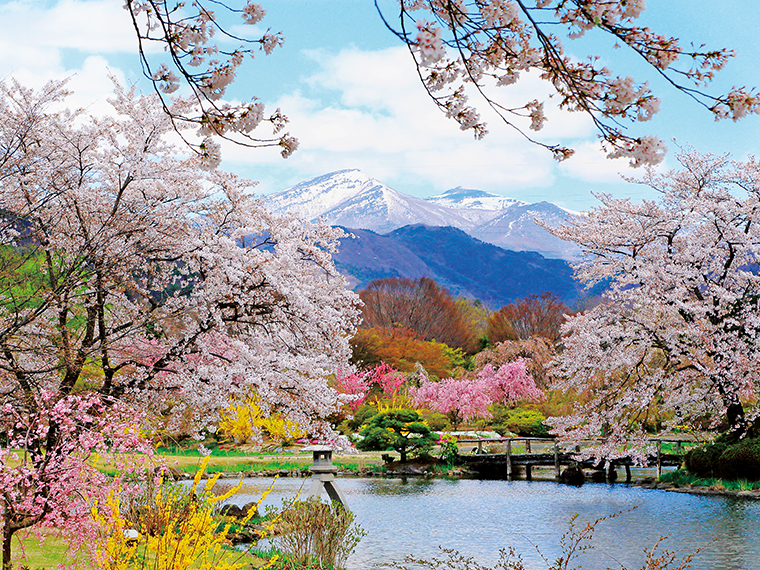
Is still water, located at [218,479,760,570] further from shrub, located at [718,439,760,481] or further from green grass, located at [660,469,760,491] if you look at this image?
shrub, located at [718,439,760,481]

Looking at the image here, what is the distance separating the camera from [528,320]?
4819 cm

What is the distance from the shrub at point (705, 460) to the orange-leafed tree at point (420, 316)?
3289 centimetres

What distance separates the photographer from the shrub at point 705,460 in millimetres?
16000

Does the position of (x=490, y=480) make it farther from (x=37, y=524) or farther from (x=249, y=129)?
(x=249, y=129)

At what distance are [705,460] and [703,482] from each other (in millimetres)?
596

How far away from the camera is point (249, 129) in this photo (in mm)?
3320

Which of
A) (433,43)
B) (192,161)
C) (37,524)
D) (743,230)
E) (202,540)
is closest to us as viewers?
(433,43)

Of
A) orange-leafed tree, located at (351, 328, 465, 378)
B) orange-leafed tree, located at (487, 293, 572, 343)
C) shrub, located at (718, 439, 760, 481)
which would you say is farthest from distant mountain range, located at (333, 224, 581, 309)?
shrub, located at (718, 439, 760, 481)

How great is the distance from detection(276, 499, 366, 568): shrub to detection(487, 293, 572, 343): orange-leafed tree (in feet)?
131

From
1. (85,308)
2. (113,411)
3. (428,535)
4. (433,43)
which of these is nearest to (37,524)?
(113,411)

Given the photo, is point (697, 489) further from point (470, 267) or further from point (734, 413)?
point (470, 267)

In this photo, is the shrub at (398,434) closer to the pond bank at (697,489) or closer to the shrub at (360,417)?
the shrub at (360,417)

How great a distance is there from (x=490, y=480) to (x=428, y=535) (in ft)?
31.8

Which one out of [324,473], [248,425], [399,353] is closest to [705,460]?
[324,473]
